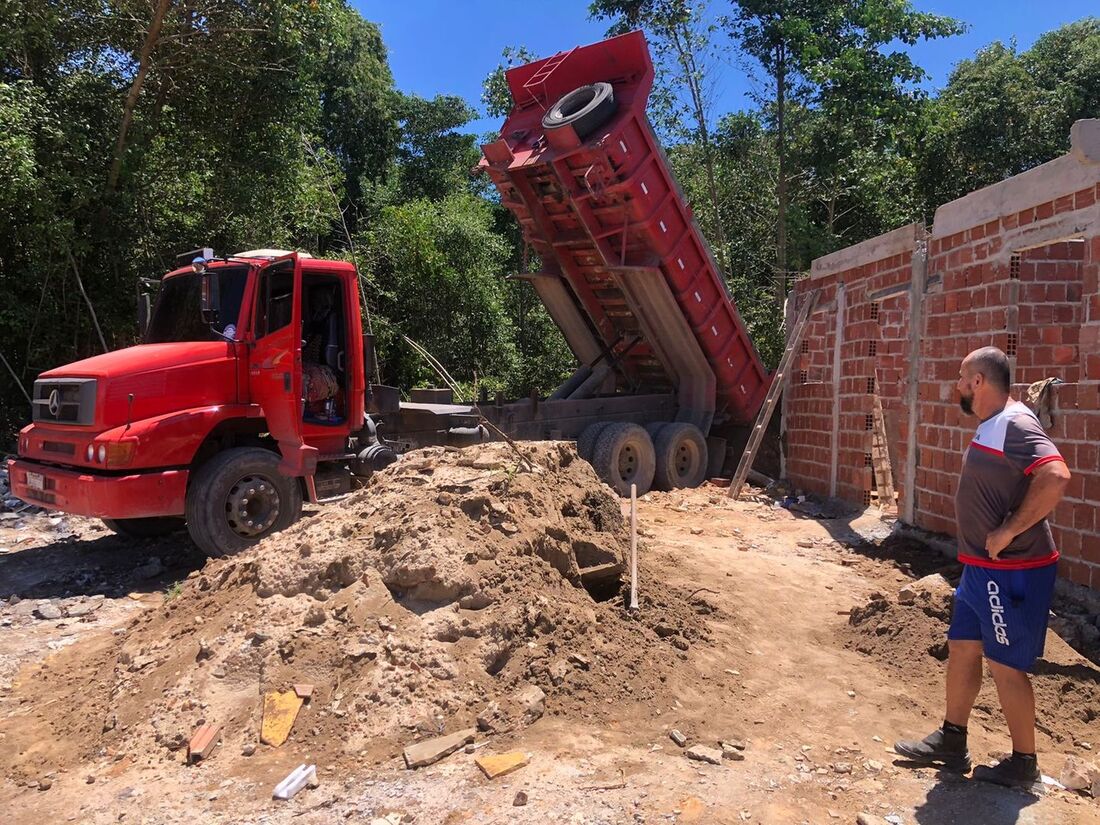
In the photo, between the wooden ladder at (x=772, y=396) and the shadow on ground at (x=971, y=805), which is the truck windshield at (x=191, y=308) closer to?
the shadow on ground at (x=971, y=805)

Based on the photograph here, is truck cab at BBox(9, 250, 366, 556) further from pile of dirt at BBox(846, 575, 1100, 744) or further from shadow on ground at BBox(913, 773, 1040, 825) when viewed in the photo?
shadow on ground at BBox(913, 773, 1040, 825)

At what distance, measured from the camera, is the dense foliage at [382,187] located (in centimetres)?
1078

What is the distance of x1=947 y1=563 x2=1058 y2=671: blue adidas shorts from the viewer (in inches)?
129

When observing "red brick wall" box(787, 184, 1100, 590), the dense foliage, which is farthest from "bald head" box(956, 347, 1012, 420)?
the dense foliage

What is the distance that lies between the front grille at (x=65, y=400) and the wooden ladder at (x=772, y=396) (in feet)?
22.6

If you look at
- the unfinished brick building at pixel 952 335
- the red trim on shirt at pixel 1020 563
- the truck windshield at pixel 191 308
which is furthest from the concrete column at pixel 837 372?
the truck windshield at pixel 191 308

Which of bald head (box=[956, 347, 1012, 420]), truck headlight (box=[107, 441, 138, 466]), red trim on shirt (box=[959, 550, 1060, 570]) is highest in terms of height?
bald head (box=[956, 347, 1012, 420])

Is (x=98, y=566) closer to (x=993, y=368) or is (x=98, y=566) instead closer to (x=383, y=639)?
(x=383, y=639)

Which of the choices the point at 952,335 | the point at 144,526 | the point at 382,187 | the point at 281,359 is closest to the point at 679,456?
the point at 952,335

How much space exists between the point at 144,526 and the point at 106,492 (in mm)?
1522

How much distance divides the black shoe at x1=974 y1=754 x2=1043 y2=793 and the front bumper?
18.6ft

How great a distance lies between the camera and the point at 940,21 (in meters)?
13.9

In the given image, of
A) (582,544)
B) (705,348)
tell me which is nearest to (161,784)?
(582,544)

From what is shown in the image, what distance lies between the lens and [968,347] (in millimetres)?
6672
